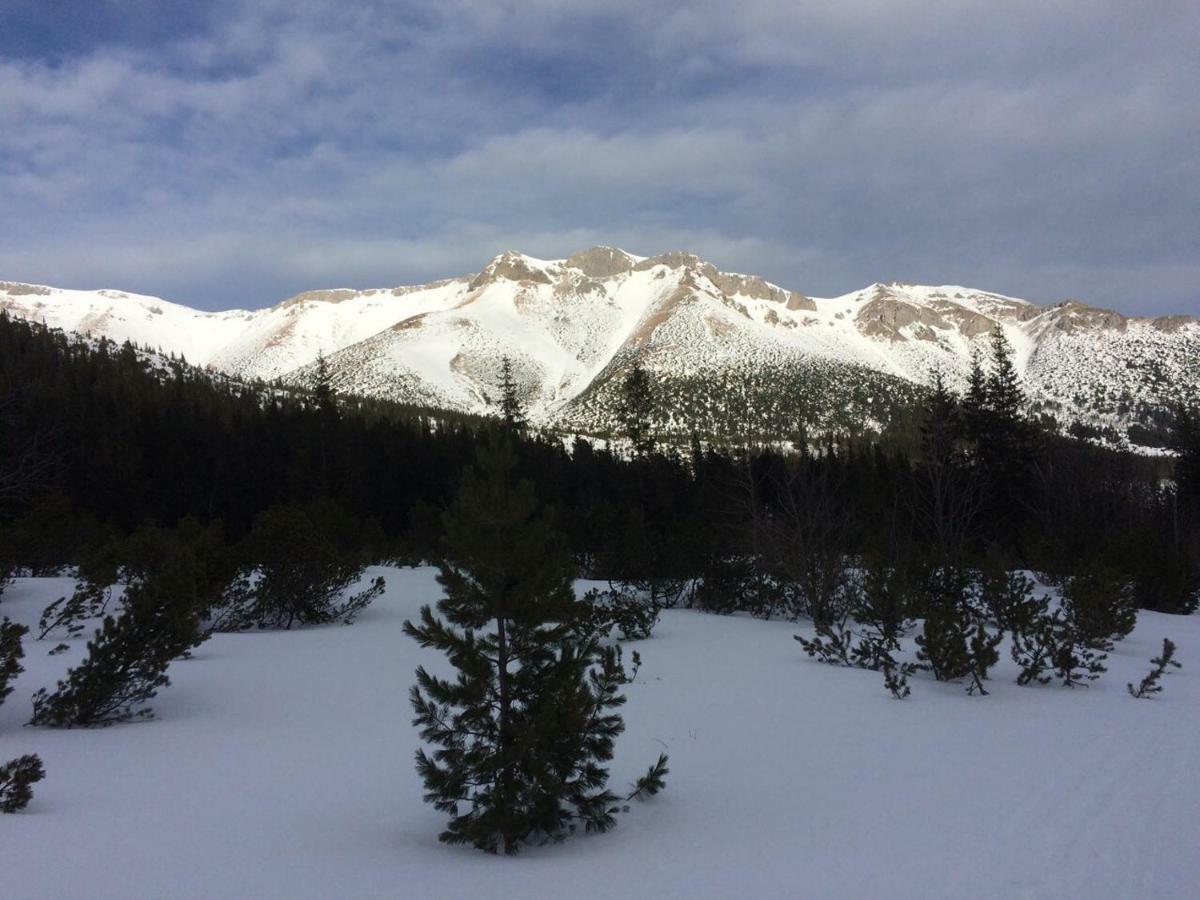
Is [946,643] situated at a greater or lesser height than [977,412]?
lesser

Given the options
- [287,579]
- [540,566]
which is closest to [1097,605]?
[540,566]

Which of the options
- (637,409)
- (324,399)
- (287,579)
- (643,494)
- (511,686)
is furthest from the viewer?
(324,399)

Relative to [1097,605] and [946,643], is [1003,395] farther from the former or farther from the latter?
[946,643]

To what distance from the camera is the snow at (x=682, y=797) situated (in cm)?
426

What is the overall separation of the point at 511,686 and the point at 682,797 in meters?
1.79

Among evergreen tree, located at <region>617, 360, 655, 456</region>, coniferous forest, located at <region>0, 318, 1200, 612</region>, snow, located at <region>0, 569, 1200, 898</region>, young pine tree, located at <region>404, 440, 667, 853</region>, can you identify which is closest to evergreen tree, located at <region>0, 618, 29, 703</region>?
snow, located at <region>0, 569, 1200, 898</region>

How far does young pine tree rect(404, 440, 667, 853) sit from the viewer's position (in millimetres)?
5113

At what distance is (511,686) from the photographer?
547 centimetres

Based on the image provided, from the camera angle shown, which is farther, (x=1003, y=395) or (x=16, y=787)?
(x=1003, y=395)

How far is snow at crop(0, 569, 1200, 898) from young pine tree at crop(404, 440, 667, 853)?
0.33 m

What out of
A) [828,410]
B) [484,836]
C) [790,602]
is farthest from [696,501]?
[828,410]

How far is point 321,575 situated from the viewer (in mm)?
14070

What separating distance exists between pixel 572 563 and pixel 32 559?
15.5 meters

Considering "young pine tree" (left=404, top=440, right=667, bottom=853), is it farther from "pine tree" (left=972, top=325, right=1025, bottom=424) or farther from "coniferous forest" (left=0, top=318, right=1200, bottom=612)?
"pine tree" (left=972, top=325, right=1025, bottom=424)
